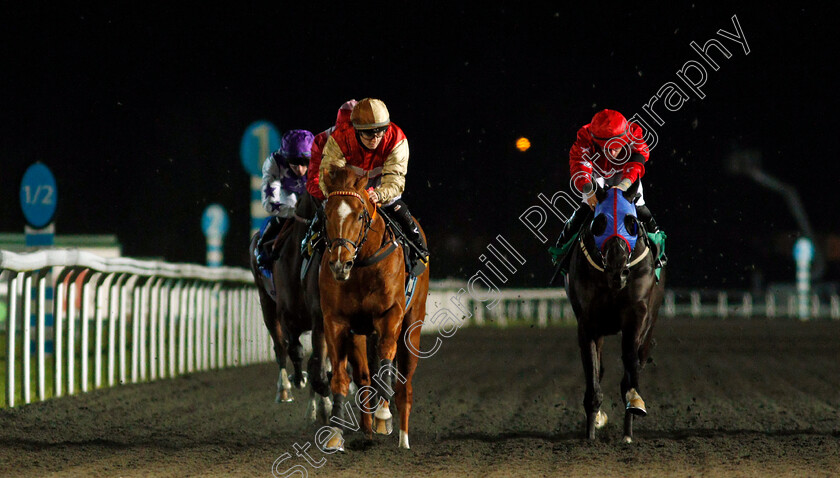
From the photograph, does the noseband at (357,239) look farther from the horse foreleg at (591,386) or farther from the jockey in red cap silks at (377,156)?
the horse foreleg at (591,386)

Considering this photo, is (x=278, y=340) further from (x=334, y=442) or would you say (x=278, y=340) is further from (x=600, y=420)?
(x=334, y=442)

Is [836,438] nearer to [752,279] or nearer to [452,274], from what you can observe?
[452,274]

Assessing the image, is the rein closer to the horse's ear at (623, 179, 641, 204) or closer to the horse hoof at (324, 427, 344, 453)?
the horse hoof at (324, 427, 344, 453)

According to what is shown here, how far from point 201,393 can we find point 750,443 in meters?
5.14

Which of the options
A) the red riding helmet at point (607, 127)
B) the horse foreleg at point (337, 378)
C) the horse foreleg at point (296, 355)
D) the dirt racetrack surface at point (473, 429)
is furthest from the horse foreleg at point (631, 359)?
the horse foreleg at point (296, 355)

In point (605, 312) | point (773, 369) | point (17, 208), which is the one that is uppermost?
point (17, 208)

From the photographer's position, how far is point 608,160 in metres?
7.57

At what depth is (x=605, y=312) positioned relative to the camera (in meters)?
7.20

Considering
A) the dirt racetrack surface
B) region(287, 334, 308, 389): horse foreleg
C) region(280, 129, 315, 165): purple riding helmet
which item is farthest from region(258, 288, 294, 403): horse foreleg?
region(280, 129, 315, 165): purple riding helmet

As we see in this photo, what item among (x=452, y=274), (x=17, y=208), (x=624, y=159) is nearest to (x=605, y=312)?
(x=624, y=159)

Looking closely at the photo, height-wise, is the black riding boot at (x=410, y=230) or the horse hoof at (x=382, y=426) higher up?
the black riding boot at (x=410, y=230)

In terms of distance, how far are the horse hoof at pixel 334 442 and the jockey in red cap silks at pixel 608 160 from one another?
93.7 inches

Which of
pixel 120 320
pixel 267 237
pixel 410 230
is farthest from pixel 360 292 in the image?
pixel 120 320

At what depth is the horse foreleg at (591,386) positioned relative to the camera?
273 inches
